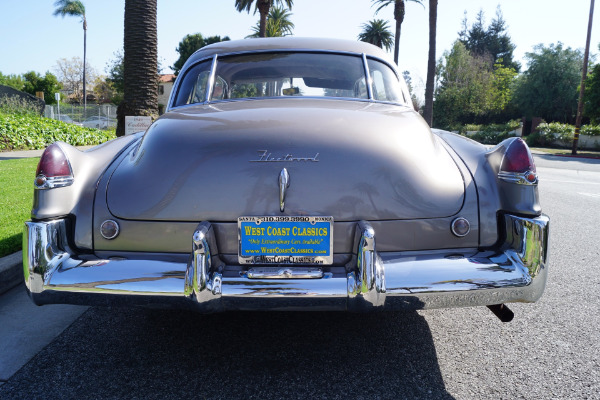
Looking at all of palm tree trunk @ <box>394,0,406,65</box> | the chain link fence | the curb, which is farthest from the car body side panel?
the chain link fence

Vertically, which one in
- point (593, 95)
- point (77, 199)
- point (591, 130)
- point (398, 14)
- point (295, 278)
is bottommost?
point (295, 278)

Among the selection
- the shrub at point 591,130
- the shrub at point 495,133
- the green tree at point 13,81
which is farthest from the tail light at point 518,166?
the green tree at point 13,81

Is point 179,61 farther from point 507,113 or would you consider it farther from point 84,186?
point 84,186

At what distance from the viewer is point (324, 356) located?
2.50m

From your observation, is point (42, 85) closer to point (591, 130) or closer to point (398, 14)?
point (398, 14)

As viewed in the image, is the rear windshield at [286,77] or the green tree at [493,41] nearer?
the rear windshield at [286,77]

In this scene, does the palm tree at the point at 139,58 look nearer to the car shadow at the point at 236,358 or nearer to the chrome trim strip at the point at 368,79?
the chrome trim strip at the point at 368,79

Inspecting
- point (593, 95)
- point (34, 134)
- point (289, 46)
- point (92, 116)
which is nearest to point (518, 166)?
point (289, 46)

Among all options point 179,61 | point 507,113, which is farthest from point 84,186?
point 179,61

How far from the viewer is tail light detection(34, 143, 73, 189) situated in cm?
227

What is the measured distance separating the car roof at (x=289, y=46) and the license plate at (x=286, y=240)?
5.67ft

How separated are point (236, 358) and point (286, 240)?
0.77 meters

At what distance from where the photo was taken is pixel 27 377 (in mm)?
2252

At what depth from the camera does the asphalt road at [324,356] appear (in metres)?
2.17
